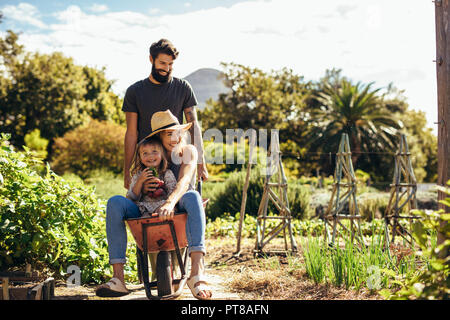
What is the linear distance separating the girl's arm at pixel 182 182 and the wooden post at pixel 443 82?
1.54 m

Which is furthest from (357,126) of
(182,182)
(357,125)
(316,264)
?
(182,182)

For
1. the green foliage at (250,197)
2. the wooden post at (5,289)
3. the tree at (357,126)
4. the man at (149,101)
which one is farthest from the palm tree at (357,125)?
the wooden post at (5,289)

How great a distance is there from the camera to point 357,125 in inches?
854

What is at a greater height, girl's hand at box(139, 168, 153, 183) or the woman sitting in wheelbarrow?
girl's hand at box(139, 168, 153, 183)

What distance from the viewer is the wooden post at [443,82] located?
271 centimetres

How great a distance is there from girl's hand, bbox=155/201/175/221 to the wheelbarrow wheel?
0.28m

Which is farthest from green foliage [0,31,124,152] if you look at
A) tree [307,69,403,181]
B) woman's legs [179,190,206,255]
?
woman's legs [179,190,206,255]

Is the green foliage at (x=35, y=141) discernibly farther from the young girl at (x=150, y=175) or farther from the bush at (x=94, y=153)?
the young girl at (x=150, y=175)

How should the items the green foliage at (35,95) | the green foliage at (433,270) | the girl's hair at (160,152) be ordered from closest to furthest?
the green foliage at (433,270), the girl's hair at (160,152), the green foliage at (35,95)

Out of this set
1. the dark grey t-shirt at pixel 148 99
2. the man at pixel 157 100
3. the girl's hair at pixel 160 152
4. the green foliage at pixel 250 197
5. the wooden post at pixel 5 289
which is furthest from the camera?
the green foliage at pixel 250 197

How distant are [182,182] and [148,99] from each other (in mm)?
817

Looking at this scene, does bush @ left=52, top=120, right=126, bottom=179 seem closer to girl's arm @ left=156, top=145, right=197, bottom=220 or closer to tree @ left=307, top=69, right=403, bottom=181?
tree @ left=307, top=69, right=403, bottom=181

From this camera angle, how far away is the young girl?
9.41 feet
